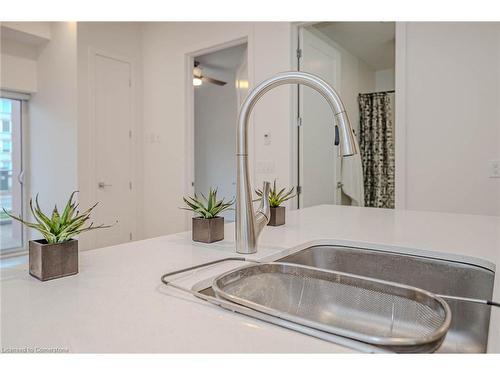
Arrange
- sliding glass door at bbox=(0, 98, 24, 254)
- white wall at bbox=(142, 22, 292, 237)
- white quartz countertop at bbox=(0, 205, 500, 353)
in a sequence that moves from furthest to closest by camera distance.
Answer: sliding glass door at bbox=(0, 98, 24, 254) → white wall at bbox=(142, 22, 292, 237) → white quartz countertop at bbox=(0, 205, 500, 353)

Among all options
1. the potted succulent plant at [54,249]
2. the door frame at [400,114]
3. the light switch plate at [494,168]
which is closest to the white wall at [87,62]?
the door frame at [400,114]

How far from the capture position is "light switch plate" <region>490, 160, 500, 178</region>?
→ 2.28m

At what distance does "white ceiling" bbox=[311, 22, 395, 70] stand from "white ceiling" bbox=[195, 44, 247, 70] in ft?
3.50

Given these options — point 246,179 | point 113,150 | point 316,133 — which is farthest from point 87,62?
point 246,179

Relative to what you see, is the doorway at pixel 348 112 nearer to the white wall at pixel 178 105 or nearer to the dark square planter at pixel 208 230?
the white wall at pixel 178 105

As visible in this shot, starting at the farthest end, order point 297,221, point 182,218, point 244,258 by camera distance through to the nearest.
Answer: point 182,218
point 297,221
point 244,258

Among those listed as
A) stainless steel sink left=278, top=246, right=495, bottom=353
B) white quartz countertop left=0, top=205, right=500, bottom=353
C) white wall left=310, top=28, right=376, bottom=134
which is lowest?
stainless steel sink left=278, top=246, right=495, bottom=353

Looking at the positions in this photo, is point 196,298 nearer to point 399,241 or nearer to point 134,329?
point 134,329

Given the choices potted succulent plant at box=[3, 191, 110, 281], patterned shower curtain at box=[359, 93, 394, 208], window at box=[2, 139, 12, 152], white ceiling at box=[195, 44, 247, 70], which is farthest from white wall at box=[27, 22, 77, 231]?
patterned shower curtain at box=[359, 93, 394, 208]

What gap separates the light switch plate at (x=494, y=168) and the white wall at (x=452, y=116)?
0.02m

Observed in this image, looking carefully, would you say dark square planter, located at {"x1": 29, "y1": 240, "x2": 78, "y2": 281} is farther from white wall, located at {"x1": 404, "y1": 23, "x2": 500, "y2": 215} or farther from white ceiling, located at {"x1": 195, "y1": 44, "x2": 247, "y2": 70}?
white ceiling, located at {"x1": 195, "y1": 44, "x2": 247, "y2": 70}

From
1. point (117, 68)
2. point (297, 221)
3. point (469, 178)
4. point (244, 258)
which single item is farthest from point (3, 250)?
point (469, 178)
